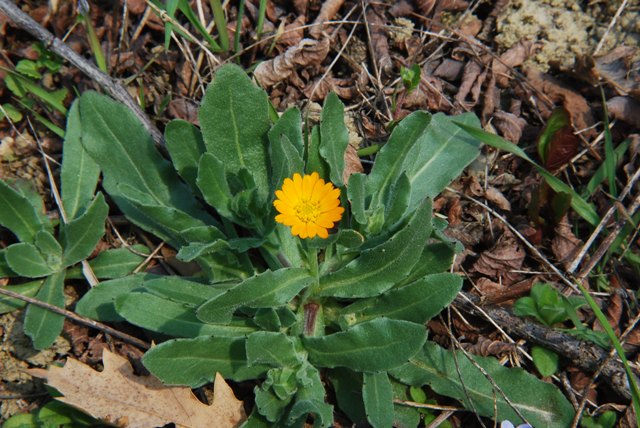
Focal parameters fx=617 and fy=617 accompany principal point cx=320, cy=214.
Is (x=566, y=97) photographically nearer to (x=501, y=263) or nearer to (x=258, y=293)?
(x=501, y=263)

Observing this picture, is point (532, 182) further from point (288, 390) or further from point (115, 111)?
point (115, 111)

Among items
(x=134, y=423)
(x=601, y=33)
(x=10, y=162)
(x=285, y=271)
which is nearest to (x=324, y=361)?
(x=285, y=271)

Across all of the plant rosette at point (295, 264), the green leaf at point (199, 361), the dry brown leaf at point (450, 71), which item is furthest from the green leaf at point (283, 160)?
the dry brown leaf at point (450, 71)

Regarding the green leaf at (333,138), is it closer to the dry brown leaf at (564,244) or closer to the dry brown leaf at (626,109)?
the dry brown leaf at (564,244)

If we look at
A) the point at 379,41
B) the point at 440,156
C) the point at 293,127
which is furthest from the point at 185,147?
the point at 379,41

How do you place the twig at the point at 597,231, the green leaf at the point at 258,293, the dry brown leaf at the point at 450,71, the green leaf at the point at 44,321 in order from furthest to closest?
1. the dry brown leaf at the point at 450,71
2. the twig at the point at 597,231
3. the green leaf at the point at 44,321
4. the green leaf at the point at 258,293

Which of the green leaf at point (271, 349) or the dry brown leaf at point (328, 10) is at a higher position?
the dry brown leaf at point (328, 10)

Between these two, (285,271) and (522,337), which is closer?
(285,271)

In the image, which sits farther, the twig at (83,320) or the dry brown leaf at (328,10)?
the dry brown leaf at (328,10)
